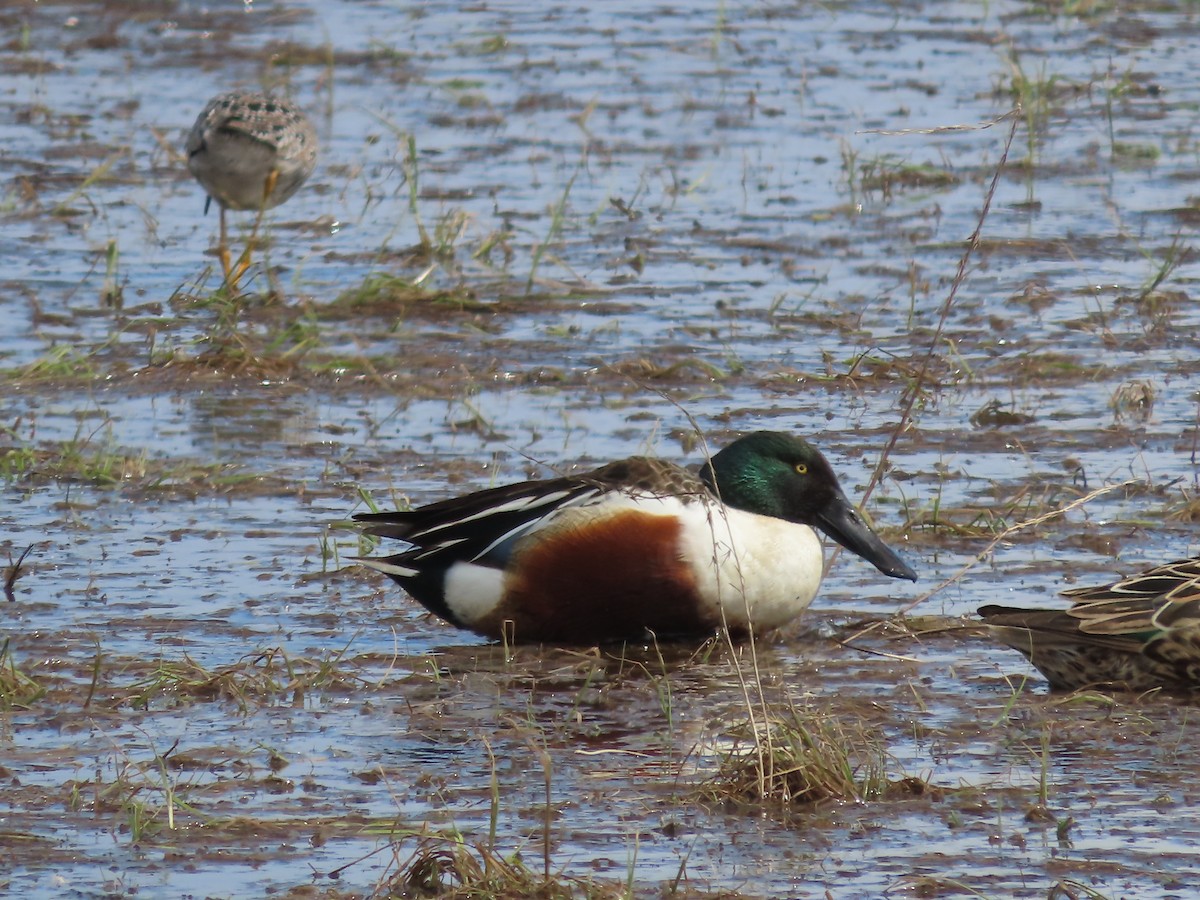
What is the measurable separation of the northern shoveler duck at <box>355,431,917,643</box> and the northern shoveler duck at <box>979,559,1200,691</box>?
595 millimetres

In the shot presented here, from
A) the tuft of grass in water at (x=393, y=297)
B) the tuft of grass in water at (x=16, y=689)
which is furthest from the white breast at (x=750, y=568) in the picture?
the tuft of grass in water at (x=393, y=297)

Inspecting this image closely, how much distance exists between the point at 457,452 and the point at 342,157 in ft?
16.9

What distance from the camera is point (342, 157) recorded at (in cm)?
1248

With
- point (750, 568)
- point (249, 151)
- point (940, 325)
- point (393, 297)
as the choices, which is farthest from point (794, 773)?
point (249, 151)

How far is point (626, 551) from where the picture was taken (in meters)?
5.90

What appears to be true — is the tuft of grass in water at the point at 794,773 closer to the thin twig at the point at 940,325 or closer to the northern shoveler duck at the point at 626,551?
the thin twig at the point at 940,325

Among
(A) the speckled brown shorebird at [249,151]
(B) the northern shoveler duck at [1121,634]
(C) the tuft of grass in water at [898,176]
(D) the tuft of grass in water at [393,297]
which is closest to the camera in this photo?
(B) the northern shoveler duck at [1121,634]

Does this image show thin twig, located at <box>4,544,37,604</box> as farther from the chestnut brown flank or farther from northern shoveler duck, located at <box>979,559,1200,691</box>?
northern shoveler duck, located at <box>979,559,1200,691</box>

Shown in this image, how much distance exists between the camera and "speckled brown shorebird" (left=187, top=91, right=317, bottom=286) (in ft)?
33.8

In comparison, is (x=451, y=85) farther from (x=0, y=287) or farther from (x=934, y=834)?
(x=934, y=834)

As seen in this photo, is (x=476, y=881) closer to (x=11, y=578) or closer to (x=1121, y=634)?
(x=1121, y=634)

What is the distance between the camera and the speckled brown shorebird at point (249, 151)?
10305 millimetres

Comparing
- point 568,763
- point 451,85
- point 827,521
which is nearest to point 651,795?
point 568,763

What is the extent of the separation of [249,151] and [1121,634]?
18.9ft
